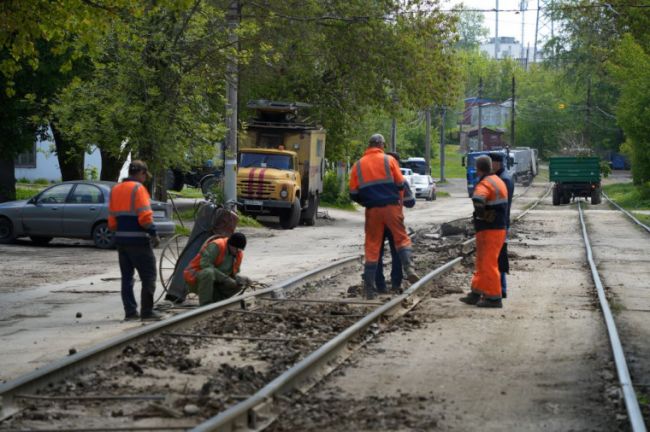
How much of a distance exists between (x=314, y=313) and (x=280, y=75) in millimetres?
27160

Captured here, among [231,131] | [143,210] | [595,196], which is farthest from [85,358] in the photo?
[595,196]

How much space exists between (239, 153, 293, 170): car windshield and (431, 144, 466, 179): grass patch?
66.4m

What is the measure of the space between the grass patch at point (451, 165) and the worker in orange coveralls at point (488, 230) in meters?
85.9

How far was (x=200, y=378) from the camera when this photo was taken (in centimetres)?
862

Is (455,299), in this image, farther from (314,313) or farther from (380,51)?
(380,51)

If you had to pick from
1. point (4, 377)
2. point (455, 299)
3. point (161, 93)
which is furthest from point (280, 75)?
point (4, 377)

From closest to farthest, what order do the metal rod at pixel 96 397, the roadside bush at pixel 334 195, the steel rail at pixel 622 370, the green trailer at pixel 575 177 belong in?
the steel rail at pixel 622 370 < the metal rod at pixel 96 397 < the roadside bush at pixel 334 195 < the green trailer at pixel 575 177

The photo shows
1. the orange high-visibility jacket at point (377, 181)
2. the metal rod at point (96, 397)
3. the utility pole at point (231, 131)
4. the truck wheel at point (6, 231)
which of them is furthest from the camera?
the utility pole at point (231, 131)

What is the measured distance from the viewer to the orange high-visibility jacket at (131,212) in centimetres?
1220

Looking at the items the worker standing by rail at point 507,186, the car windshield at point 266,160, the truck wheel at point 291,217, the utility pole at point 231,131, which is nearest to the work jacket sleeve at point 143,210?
the worker standing by rail at point 507,186

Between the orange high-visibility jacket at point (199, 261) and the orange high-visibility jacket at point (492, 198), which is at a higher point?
the orange high-visibility jacket at point (492, 198)

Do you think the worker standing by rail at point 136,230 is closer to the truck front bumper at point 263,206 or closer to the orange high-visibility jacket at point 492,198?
the orange high-visibility jacket at point 492,198

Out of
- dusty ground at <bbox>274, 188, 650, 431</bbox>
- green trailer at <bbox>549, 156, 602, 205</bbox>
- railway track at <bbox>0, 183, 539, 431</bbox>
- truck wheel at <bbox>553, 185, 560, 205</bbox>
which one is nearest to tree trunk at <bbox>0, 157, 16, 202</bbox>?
dusty ground at <bbox>274, 188, 650, 431</bbox>

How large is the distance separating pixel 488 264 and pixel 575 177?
41543 millimetres
